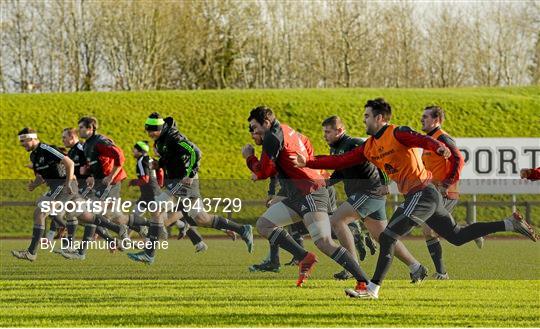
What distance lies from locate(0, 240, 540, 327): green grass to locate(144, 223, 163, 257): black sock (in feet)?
0.86

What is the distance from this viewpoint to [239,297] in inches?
460

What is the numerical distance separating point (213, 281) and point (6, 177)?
97.7ft

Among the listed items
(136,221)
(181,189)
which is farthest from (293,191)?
(136,221)

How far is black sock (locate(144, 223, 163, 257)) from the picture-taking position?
1631cm

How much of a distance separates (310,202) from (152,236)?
15.8ft

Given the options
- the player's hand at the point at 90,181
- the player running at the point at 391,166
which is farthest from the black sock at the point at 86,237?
the player running at the point at 391,166

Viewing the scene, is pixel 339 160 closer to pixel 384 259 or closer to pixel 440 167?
pixel 384 259

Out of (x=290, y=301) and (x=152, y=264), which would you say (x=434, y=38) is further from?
(x=290, y=301)

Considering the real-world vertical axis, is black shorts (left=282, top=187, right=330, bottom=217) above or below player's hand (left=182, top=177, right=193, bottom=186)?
above

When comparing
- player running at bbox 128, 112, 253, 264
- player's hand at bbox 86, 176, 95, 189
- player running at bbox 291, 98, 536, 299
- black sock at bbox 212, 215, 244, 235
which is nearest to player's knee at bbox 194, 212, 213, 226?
player running at bbox 128, 112, 253, 264

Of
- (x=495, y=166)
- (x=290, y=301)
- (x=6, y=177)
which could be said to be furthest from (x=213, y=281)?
(x=6, y=177)

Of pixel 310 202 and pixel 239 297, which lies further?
pixel 310 202

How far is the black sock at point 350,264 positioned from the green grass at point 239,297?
303 millimetres

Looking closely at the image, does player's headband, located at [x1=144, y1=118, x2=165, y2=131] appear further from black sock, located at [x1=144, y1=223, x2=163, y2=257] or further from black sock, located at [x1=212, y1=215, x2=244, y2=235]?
black sock, located at [x1=212, y1=215, x2=244, y2=235]
